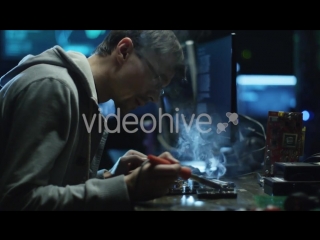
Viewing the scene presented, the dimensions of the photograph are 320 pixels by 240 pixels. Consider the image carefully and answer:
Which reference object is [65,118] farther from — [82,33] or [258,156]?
[258,156]

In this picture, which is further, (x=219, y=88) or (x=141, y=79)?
(x=219, y=88)

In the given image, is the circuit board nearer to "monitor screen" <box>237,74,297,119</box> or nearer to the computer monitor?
the computer monitor

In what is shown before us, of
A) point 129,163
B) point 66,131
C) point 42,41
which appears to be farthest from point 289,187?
point 42,41

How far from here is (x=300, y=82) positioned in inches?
69.9

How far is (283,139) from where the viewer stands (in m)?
1.25

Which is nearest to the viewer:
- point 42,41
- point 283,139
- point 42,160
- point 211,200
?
point 42,160

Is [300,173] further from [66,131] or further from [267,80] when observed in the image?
[267,80]

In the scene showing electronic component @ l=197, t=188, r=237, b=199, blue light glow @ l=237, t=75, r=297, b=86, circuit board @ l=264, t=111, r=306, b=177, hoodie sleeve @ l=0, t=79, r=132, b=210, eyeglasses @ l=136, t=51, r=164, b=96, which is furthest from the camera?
blue light glow @ l=237, t=75, r=297, b=86

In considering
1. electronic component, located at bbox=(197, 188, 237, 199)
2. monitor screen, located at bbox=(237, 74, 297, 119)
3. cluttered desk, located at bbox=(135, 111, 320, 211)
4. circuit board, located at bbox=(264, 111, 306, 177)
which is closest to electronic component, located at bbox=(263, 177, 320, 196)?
cluttered desk, located at bbox=(135, 111, 320, 211)

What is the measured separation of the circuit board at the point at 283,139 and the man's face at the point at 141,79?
0.40m

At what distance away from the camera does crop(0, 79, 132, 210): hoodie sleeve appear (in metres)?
0.80

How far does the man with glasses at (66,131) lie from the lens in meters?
0.81

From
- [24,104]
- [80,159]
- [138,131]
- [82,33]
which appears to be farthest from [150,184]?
[82,33]

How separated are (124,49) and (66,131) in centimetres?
36
